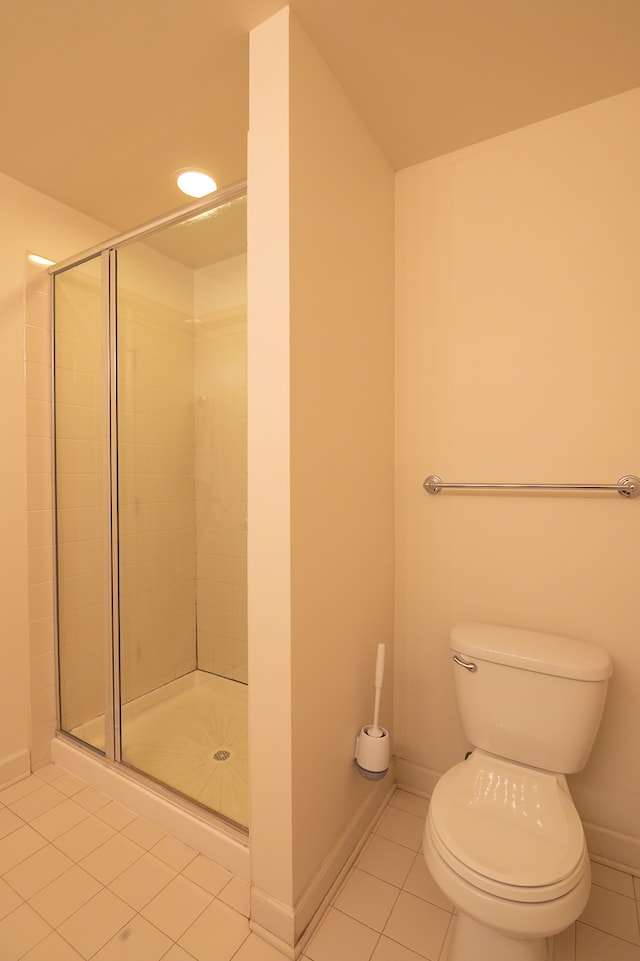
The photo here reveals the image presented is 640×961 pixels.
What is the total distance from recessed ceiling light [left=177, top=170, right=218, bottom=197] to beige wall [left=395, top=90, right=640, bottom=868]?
2.47 ft

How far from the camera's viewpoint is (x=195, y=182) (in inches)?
67.0

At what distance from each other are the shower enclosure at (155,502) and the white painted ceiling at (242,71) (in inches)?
11.5

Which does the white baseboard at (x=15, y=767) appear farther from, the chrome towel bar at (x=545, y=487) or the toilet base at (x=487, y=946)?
the chrome towel bar at (x=545, y=487)

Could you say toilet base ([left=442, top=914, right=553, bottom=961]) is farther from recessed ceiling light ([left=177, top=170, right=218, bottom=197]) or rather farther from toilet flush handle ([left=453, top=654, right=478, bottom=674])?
recessed ceiling light ([left=177, top=170, right=218, bottom=197])

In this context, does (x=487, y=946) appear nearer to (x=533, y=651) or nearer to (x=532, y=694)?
(x=532, y=694)

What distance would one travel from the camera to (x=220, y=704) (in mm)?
1892

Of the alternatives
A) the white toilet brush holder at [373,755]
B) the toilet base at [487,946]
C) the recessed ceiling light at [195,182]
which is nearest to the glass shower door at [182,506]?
the recessed ceiling light at [195,182]

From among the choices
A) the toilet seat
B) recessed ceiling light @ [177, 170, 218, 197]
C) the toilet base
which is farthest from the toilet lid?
recessed ceiling light @ [177, 170, 218, 197]

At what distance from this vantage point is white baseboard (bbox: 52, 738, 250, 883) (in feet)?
4.28

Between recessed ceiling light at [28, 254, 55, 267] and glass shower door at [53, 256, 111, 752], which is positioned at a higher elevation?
recessed ceiling light at [28, 254, 55, 267]

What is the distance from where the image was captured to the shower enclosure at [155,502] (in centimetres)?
172

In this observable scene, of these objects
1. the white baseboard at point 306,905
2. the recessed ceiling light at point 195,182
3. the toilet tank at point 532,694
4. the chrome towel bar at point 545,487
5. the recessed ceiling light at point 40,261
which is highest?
the recessed ceiling light at point 195,182

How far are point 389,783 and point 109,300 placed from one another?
2.18 meters

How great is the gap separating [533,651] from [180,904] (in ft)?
3.98
